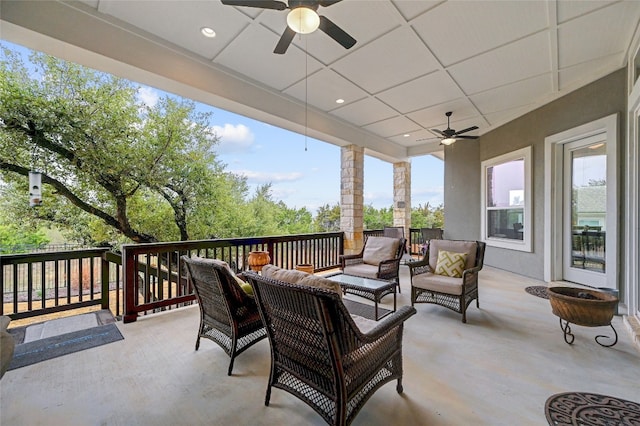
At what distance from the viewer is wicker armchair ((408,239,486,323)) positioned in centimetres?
315

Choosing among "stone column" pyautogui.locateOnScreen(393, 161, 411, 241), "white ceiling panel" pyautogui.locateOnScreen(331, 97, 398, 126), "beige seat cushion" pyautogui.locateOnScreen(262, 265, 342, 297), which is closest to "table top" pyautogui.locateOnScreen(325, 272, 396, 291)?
"beige seat cushion" pyautogui.locateOnScreen(262, 265, 342, 297)

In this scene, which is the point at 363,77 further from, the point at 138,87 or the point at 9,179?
the point at 9,179

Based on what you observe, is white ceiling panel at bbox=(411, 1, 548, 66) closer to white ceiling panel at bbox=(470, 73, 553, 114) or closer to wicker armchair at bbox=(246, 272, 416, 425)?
white ceiling panel at bbox=(470, 73, 553, 114)

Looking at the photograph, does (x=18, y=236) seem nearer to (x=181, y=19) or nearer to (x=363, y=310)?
(x=181, y=19)

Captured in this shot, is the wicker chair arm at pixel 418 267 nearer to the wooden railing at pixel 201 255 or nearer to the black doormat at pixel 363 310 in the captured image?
the black doormat at pixel 363 310

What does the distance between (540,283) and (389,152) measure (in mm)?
4388

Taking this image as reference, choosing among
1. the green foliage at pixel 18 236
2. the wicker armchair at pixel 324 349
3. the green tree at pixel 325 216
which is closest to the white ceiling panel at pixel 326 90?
the wicker armchair at pixel 324 349

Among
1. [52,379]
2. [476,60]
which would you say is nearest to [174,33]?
[52,379]

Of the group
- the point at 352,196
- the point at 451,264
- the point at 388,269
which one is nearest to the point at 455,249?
the point at 451,264

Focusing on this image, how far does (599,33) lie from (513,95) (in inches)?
63.4

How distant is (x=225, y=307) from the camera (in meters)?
2.18

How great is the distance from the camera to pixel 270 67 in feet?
12.5

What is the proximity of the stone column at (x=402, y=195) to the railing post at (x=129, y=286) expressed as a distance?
6686mm

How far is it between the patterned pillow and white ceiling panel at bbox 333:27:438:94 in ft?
Result: 8.48
